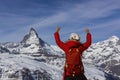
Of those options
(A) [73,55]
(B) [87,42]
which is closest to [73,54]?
(A) [73,55]

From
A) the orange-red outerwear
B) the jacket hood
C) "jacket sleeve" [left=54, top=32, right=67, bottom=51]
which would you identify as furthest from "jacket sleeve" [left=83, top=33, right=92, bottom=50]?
"jacket sleeve" [left=54, top=32, right=67, bottom=51]

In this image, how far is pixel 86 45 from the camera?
18.5 metres

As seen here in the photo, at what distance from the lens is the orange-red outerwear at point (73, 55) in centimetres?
1809

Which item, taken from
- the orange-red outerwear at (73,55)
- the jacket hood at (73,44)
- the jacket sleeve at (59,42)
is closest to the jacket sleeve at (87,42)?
the orange-red outerwear at (73,55)

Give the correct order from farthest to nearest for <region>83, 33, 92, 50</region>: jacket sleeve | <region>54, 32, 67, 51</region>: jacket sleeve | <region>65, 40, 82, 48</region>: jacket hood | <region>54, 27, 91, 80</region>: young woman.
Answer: <region>54, 32, 67, 51</region>: jacket sleeve < <region>83, 33, 92, 50</region>: jacket sleeve < <region>65, 40, 82, 48</region>: jacket hood < <region>54, 27, 91, 80</region>: young woman

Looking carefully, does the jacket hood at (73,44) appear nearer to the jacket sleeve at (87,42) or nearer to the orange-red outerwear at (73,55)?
the orange-red outerwear at (73,55)

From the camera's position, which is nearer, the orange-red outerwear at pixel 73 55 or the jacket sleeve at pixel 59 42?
the orange-red outerwear at pixel 73 55

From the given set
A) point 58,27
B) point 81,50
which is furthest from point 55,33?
point 81,50

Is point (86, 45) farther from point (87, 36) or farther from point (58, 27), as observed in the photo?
point (58, 27)

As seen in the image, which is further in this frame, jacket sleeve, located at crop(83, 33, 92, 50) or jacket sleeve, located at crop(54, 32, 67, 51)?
jacket sleeve, located at crop(54, 32, 67, 51)

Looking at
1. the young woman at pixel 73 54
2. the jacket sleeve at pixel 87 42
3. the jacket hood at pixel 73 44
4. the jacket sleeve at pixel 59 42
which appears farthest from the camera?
the jacket sleeve at pixel 59 42

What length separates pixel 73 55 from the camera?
60.2ft

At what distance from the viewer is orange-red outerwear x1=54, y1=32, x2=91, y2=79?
1809 cm

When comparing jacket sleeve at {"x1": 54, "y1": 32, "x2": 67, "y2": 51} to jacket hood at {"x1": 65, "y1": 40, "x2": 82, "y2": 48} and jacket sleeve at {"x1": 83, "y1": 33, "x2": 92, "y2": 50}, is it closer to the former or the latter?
jacket hood at {"x1": 65, "y1": 40, "x2": 82, "y2": 48}
